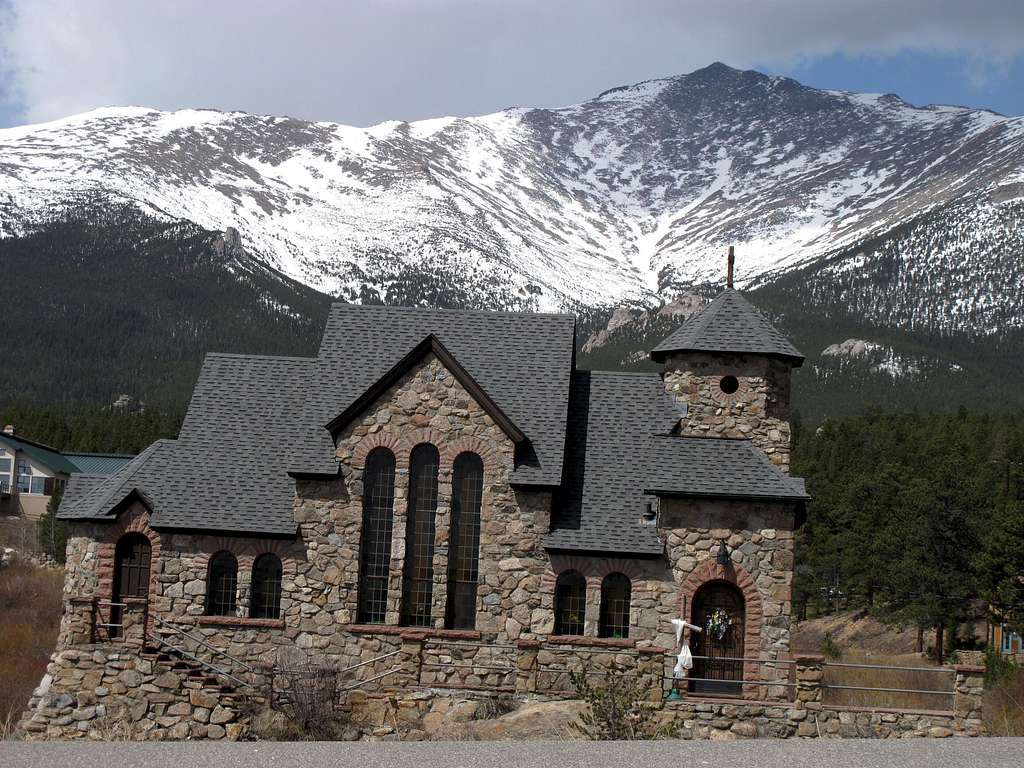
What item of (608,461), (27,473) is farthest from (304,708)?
(27,473)

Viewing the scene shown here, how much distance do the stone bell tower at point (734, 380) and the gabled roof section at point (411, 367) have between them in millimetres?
4698

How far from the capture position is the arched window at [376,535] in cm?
3241

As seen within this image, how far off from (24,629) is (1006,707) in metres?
30.5

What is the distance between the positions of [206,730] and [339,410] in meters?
9.08

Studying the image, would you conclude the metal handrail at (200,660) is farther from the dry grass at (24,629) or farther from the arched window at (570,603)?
the arched window at (570,603)

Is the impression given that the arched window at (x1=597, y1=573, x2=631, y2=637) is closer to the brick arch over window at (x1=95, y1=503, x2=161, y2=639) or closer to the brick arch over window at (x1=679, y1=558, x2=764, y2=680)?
the brick arch over window at (x1=679, y1=558, x2=764, y2=680)

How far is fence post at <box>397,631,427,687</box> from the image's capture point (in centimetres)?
2914

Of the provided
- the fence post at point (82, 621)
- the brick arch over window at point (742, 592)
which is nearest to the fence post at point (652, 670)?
the brick arch over window at point (742, 592)

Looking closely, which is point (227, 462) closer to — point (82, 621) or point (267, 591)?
point (267, 591)

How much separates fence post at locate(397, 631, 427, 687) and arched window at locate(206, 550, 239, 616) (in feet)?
17.5

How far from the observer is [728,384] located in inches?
1362

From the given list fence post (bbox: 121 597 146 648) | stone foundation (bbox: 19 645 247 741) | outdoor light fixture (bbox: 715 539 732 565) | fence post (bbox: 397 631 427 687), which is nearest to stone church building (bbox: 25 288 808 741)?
outdoor light fixture (bbox: 715 539 732 565)

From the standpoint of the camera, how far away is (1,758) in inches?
744

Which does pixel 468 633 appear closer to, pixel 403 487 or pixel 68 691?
pixel 403 487
